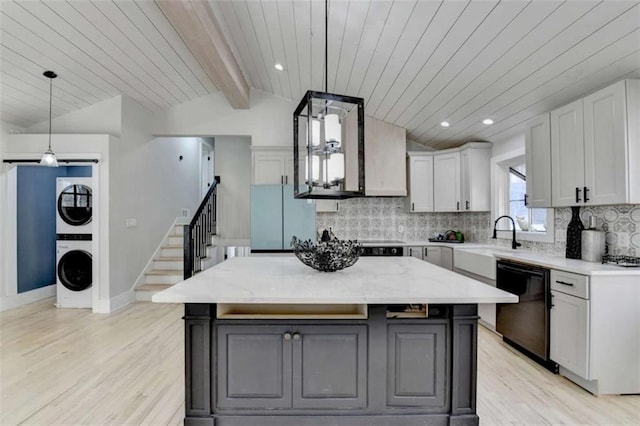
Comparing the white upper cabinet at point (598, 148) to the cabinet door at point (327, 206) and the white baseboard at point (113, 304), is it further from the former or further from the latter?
the white baseboard at point (113, 304)

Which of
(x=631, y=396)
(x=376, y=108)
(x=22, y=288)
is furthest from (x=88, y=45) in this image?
(x=631, y=396)

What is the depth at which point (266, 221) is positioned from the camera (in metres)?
4.73

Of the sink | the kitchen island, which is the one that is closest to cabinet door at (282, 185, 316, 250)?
the sink

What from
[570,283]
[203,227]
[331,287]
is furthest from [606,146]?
[203,227]

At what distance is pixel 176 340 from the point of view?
3539 millimetres

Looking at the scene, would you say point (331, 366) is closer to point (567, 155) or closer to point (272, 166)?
point (567, 155)

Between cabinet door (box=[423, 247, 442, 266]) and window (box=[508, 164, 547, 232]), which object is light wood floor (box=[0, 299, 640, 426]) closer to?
cabinet door (box=[423, 247, 442, 266])

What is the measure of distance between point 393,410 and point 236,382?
0.94 m

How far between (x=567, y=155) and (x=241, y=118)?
4227 millimetres

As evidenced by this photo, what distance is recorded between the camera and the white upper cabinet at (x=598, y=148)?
7.80 ft

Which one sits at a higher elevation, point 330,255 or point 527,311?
point 330,255

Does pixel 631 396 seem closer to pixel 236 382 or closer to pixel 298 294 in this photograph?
pixel 298 294

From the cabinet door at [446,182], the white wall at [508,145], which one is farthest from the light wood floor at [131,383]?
the white wall at [508,145]

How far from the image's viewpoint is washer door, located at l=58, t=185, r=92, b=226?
4762 mm
